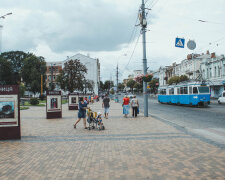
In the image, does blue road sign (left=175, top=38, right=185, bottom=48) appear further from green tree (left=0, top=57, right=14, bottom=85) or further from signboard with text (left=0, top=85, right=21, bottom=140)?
green tree (left=0, top=57, right=14, bottom=85)

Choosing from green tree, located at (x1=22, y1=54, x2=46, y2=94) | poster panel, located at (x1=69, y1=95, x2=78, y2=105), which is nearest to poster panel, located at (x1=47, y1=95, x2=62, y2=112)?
poster panel, located at (x1=69, y1=95, x2=78, y2=105)

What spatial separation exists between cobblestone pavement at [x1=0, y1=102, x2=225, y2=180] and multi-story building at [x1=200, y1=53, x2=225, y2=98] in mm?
40567

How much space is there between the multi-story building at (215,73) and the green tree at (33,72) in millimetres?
41493

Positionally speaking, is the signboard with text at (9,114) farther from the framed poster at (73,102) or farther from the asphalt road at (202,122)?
the framed poster at (73,102)

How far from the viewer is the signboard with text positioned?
837cm

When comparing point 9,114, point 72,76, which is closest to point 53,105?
point 9,114

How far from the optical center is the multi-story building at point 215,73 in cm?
4412

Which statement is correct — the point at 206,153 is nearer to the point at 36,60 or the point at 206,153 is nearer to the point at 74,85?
the point at 74,85

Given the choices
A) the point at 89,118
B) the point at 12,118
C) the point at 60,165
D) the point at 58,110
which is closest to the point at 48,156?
the point at 60,165

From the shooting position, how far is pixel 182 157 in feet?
18.8

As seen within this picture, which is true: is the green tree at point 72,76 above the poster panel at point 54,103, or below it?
above

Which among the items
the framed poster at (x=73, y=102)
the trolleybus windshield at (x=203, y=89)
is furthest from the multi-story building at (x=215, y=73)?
the framed poster at (x=73, y=102)

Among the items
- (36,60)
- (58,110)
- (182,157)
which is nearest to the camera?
(182,157)

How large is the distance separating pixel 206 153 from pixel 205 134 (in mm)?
3075
